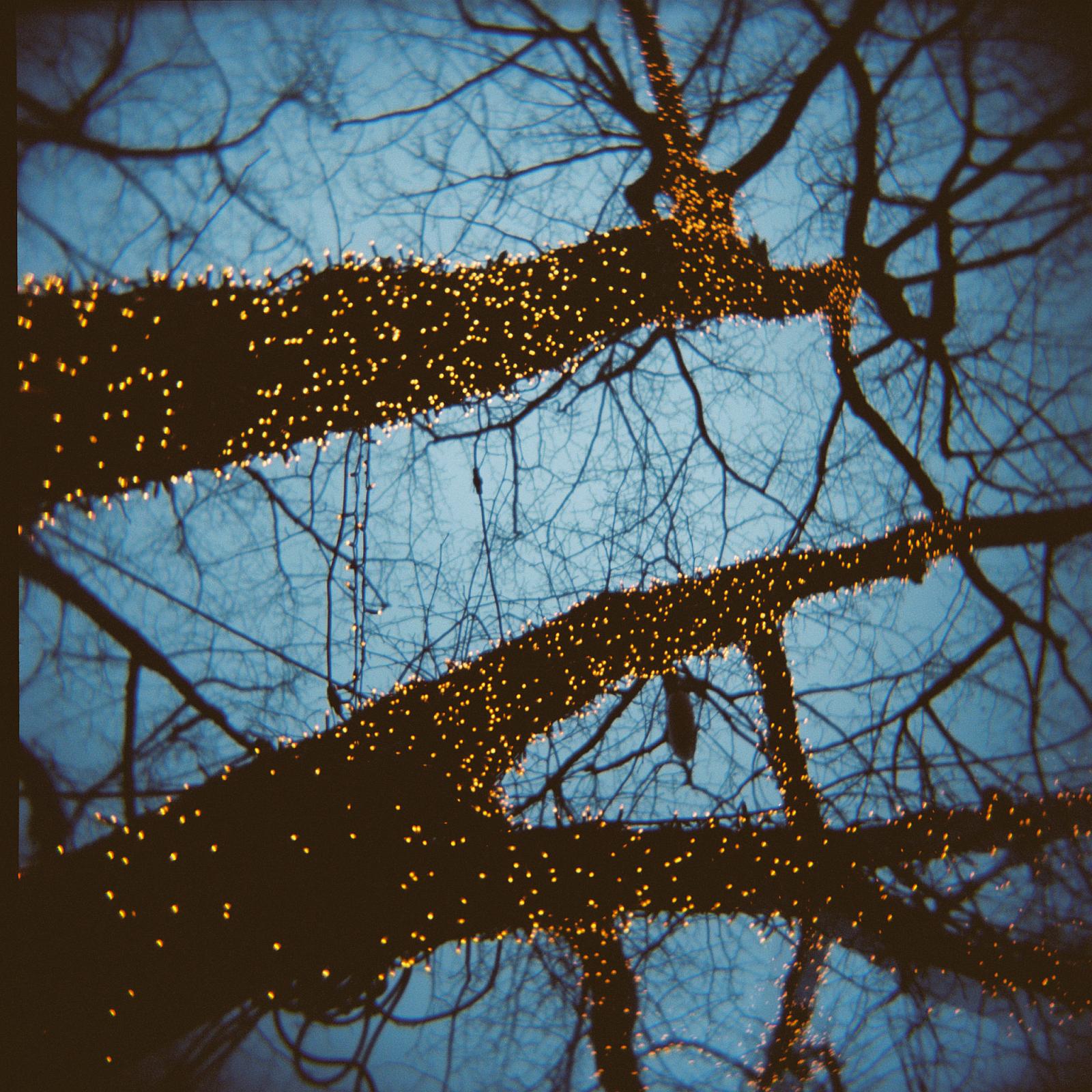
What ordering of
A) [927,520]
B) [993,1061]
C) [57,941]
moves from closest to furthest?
[57,941]
[993,1061]
[927,520]

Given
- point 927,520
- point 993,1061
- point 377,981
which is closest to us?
point 377,981

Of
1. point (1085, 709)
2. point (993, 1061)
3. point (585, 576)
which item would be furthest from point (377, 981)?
point (1085, 709)

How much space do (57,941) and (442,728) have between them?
0.52 meters

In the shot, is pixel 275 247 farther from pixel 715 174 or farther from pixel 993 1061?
pixel 993 1061

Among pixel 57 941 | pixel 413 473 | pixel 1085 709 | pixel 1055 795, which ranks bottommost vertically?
pixel 57 941

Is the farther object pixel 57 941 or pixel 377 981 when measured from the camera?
pixel 377 981

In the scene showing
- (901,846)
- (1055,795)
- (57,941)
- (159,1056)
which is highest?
(1055,795)

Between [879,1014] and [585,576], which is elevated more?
[585,576]

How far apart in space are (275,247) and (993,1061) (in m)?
1.75

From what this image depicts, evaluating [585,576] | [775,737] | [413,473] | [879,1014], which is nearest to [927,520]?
[775,737]

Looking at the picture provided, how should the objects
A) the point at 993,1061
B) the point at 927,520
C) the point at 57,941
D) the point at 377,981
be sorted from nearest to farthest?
the point at 57,941 < the point at 377,981 < the point at 993,1061 < the point at 927,520

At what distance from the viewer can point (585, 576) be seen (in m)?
0.89

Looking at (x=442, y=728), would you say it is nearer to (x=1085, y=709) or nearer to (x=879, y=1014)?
(x=879, y=1014)

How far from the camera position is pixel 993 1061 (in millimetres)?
914
